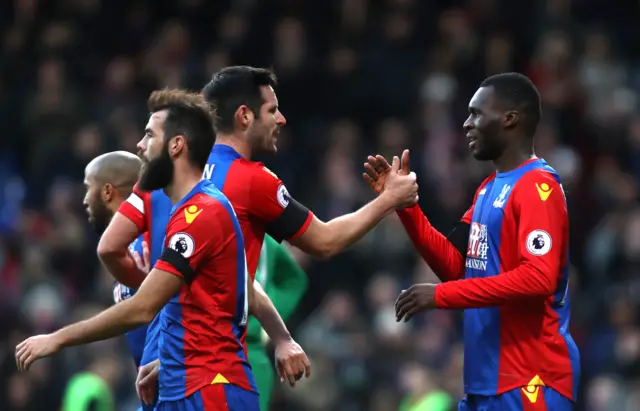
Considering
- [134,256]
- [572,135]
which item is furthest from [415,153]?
[134,256]

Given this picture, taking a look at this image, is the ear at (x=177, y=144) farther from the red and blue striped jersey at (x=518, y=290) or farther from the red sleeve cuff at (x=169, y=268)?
the red and blue striped jersey at (x=518, y=290)

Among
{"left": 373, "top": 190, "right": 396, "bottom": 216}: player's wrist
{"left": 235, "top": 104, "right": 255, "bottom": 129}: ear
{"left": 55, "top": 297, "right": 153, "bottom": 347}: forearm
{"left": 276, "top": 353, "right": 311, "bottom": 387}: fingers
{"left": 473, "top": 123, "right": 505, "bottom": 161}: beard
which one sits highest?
{"left": 235, "top": 104, "right": 255, "bottom": 129}: ear

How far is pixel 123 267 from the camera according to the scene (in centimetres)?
640

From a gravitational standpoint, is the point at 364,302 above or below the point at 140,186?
below

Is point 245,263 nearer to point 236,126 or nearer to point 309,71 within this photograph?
point 236,126

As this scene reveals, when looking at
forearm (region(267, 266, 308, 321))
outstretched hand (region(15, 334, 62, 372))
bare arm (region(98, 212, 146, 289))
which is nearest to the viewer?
outstretched hand (region(15, 334, 62, 372))

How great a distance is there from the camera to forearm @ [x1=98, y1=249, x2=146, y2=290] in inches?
248

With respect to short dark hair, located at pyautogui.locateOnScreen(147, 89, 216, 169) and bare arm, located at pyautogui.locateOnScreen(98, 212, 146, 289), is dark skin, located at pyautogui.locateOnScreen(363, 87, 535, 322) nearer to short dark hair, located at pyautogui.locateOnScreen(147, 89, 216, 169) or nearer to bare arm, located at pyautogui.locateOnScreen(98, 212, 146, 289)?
short dark hair, located at pyautogui.locateOnScreen(147, 89, 216, 169)

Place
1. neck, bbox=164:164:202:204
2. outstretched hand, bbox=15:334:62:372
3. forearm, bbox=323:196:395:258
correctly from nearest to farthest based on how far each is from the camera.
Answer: outstretched hand, bbox=15:334:62:372
neck, bbox=164:164:202:204
forearm, bbox=323:196:395:258

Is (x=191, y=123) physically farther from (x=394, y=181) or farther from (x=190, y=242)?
(x=394, y=181)

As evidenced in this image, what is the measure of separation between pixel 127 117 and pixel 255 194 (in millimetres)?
7602

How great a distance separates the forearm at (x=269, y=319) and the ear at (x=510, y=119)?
4.80ft

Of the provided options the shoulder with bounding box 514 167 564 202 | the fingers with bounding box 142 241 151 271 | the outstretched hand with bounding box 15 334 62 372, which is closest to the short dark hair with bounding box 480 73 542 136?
the shoulder with bounding box 514 167 564 202

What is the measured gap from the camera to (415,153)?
537 inches
